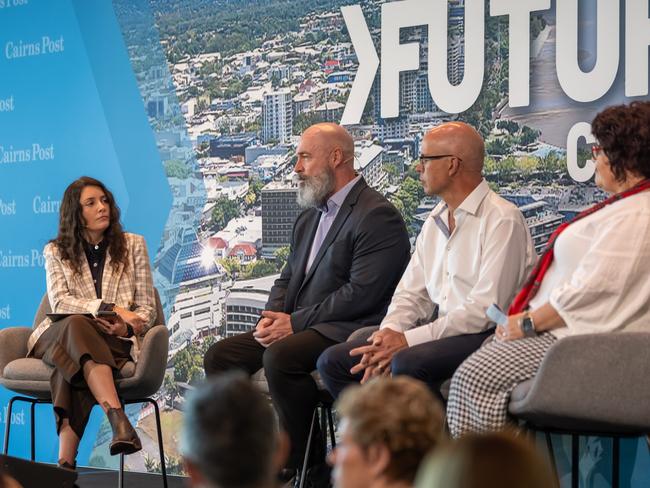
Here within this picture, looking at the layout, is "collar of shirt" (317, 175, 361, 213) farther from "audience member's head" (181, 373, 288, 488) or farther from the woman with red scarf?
"audience member's head" (181, 373, 288, 488)

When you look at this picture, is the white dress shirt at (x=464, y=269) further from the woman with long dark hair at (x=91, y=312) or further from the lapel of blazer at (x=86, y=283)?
the lapel of blazer at (x=86, y=283)

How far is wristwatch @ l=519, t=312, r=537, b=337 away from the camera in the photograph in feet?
10.3

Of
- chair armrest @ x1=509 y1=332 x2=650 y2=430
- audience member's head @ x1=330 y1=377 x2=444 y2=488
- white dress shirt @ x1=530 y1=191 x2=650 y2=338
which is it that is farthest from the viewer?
white dress shirt @ x1=530 y1=191 x2=650 y2=338

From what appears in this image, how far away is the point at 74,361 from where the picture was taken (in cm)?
425

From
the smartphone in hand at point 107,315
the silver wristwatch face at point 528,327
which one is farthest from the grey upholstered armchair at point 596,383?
the smartphone in hand at point 107,315

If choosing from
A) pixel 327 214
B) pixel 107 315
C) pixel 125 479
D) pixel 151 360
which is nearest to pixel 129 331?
pixel 107 315

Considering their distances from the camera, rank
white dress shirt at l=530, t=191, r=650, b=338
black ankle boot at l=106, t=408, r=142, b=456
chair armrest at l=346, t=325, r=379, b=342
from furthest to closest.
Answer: black ankle boot at l=106, t=408, r=142, b=456, chair armrest at l=346, t=325, r=379, b=342, white dress shirt at l=530, t=191, r=650, b=338

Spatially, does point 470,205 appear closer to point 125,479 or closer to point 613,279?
point 613,279

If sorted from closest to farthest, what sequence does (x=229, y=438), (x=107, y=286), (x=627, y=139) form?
(x=229, y=438) → (x=627, y=139) → (x=107, y=286)

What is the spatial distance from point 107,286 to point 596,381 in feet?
8.95

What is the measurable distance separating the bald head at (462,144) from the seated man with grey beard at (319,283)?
44cm

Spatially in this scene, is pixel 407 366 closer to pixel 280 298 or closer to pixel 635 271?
pixel 635 271

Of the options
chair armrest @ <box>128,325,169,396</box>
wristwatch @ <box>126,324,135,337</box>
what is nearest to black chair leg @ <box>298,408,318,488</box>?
chair armrest @ <box>128,325,169,396</box>

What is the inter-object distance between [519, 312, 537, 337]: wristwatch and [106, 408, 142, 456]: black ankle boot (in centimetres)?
179
